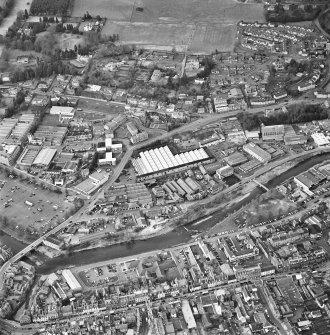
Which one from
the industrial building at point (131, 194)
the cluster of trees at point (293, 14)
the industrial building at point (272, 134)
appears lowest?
the industrial building at point (131, 194)

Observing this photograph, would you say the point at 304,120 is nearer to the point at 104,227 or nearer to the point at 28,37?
the point at 104,227

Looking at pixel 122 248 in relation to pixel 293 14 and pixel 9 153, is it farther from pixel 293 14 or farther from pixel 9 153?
pixel 293 14

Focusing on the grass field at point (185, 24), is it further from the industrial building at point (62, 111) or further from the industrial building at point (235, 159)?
the industrial building at point (235, 159)

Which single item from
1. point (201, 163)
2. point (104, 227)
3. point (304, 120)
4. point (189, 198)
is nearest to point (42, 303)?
point (104, 227)

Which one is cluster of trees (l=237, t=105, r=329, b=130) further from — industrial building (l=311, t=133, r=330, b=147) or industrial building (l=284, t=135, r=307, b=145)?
industrial building (l=284, t=135, r=307, b=145)

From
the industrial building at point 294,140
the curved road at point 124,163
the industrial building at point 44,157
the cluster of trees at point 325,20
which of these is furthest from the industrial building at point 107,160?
the cluster of trees at point 325,20

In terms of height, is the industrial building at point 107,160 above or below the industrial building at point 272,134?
below

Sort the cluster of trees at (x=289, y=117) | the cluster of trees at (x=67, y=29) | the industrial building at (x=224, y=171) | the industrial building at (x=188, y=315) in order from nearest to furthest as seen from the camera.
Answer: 1. the industrial building at (x=188, y=315)
2. the industrial building at (x=224, y=171)
3. the cluster of trees at (x=289, y=117)
4. the cluster of trees at (x=67, y=29)

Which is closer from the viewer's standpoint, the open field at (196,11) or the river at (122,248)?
the river at (122,248)
